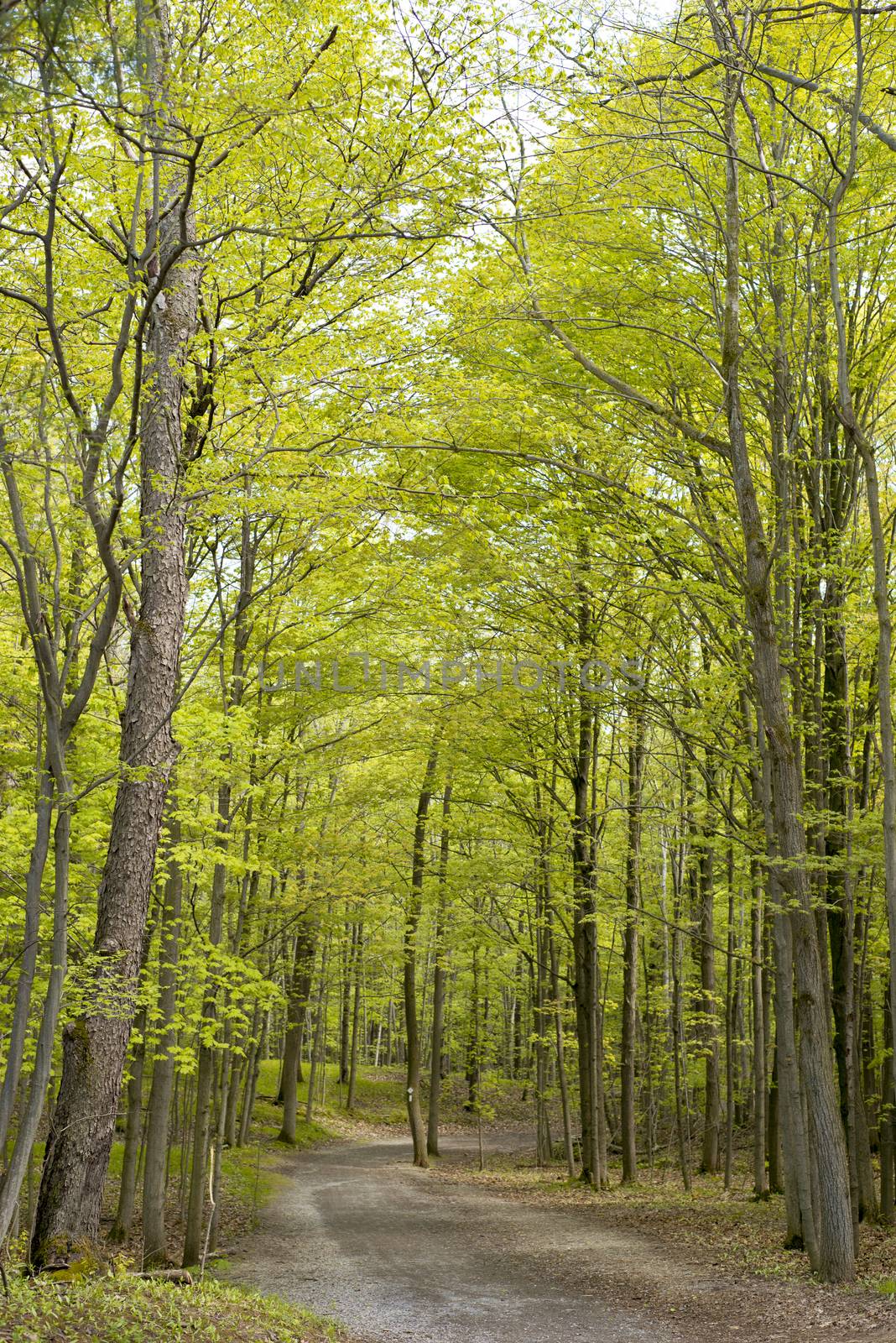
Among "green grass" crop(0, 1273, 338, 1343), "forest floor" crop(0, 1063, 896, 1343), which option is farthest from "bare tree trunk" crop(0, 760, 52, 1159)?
"forest floor" crop(0, 1063, 896, 1343)

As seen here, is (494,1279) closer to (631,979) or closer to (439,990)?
(631,979)

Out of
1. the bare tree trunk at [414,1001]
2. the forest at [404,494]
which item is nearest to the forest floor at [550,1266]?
the forest at [404,494]

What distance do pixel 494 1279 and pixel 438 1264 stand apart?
893mm

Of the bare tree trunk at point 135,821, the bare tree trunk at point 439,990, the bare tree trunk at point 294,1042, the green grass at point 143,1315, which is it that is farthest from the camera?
the bare tree trunk at point 294,1042

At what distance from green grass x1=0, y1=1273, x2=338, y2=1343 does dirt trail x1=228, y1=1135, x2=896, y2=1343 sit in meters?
1.14

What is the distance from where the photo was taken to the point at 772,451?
31.6 ft

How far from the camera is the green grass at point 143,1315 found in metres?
4.46

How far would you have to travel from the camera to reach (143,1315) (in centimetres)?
517

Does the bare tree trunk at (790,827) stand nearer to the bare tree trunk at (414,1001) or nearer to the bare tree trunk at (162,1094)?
the bare tree trunk at (162,1094)

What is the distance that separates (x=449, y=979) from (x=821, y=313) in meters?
23.0

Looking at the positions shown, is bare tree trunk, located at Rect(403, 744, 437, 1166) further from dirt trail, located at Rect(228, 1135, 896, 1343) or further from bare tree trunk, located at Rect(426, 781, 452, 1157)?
dirt trail, located at Rect(228, 1135, 896, 1343)

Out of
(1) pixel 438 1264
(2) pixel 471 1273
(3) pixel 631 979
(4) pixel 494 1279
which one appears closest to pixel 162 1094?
(1) pixel 438 1264

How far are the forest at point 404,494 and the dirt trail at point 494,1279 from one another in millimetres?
630

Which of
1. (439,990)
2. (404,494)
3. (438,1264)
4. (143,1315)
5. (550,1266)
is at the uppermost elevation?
(404,494)
